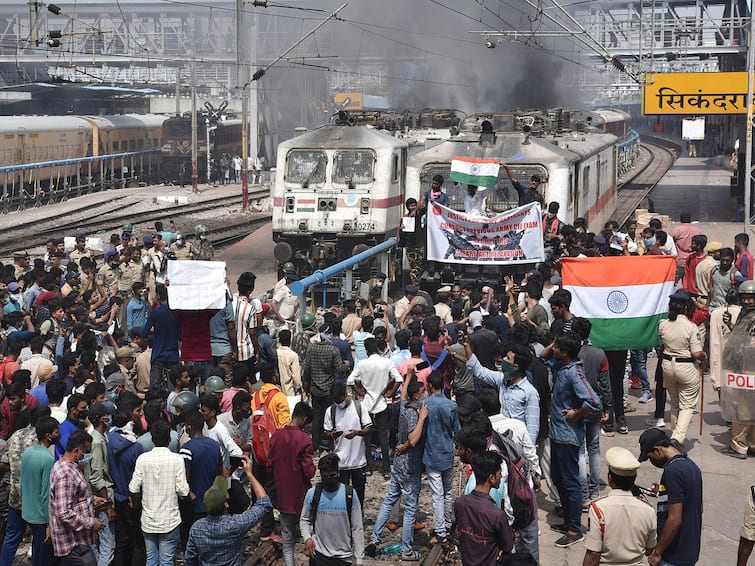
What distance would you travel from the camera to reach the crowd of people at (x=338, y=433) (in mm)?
6605

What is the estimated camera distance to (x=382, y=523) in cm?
844

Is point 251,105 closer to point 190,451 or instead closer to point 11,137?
point 11,137

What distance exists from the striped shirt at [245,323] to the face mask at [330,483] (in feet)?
12.9

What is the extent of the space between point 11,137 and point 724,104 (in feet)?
72.6

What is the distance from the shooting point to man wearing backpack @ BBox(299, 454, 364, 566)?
23.1ft

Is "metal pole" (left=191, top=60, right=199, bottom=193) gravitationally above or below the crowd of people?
above

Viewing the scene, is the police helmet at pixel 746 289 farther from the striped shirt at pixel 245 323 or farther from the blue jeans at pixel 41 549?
the blue jeans at pixel 41 549

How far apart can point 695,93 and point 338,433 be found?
23089 millimetres

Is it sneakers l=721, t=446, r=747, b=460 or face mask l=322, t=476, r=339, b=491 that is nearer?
face mask l=322, t=476, r=339, b=491

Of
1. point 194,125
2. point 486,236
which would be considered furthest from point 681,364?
point 194,125

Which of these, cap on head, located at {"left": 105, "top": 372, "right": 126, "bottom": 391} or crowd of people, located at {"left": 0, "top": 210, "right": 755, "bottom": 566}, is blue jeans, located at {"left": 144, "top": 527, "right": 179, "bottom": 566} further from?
cap on head, located at {"left": 105, "top": 372, "right": 126, "bottom": 391}

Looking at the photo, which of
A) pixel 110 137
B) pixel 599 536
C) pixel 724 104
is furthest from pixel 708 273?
pixel 110 137

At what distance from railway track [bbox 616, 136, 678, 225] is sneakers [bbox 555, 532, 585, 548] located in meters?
20.7

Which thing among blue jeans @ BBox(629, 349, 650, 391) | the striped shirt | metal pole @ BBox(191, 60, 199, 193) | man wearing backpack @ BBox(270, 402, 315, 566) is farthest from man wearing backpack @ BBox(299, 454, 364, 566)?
metal pole @ BBox(191, 60, 199, 193)
